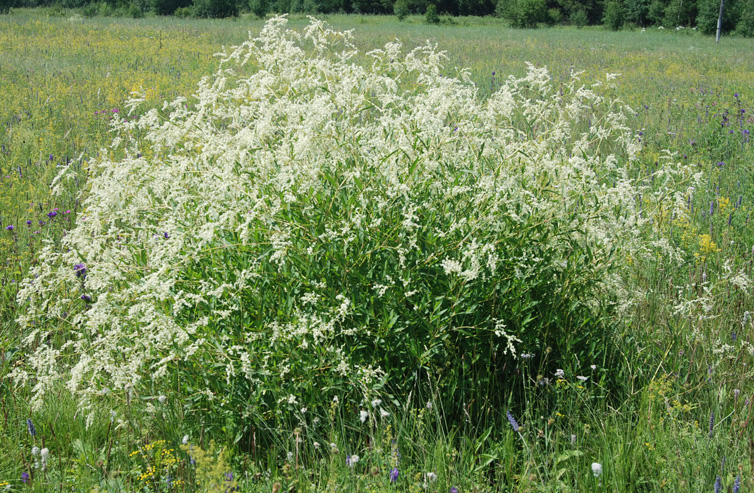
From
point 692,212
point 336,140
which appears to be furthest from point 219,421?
point 692,212

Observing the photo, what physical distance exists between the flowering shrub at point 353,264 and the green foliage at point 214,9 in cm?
5027

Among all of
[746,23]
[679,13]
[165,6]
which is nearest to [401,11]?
[165,6]

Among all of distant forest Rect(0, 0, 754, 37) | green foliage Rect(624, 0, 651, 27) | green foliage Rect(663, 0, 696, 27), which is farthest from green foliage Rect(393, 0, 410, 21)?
green foliage Rect(624, 0, 651, 27)

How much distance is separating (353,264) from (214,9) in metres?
52.5

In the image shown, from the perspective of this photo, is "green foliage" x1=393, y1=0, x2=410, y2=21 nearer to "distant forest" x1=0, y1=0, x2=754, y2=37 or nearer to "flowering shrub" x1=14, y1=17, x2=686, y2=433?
"distant forest" x1=0, y1=0, x2=754, y2=37

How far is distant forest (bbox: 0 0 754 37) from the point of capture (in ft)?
163

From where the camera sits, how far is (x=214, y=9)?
49.1m

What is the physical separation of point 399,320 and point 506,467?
2.52 feet

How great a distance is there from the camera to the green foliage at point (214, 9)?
48.6 metres

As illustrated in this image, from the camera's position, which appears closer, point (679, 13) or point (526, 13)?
point (526, 13)

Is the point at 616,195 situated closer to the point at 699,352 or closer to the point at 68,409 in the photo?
the point at 699,352

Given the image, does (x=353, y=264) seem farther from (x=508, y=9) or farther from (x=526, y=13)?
(x=508, y=9)

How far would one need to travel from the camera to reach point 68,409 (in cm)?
278

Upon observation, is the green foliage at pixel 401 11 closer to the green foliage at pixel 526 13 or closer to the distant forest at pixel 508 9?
the distant forest at pixel 508 9
